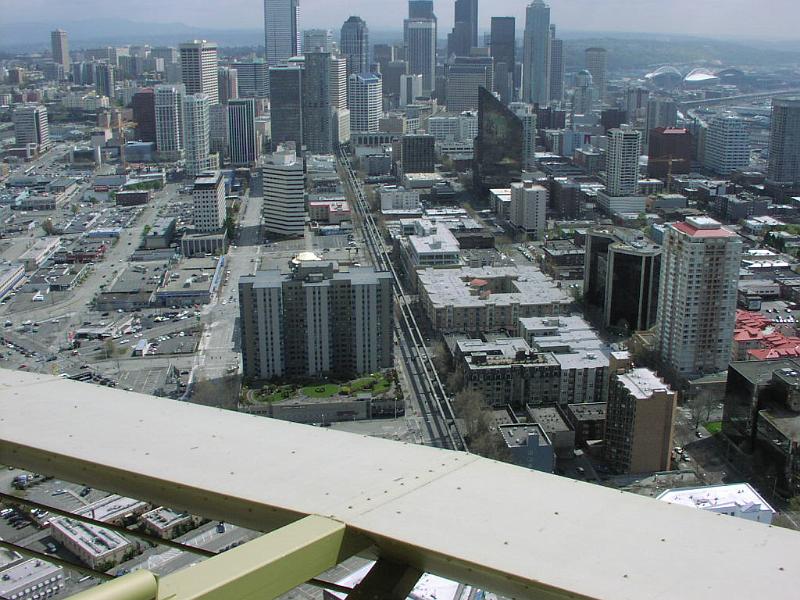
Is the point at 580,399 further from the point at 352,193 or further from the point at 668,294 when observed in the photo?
the point at 352,193

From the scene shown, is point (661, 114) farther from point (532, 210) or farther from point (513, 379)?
point (513, 379)

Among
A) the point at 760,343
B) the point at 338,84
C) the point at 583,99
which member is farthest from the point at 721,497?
the point at 583,99

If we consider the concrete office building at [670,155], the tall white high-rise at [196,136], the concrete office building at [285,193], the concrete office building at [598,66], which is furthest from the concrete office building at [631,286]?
the concrete office building at [598,66]

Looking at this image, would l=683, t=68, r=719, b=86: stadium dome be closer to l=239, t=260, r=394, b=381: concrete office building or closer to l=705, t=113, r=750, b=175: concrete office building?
l=705, t=113, r=750, b=175: concrete office building

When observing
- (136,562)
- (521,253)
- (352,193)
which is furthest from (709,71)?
(136,562)

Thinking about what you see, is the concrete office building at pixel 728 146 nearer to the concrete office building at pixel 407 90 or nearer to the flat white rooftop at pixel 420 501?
the concrete office building at pixel 407 90
